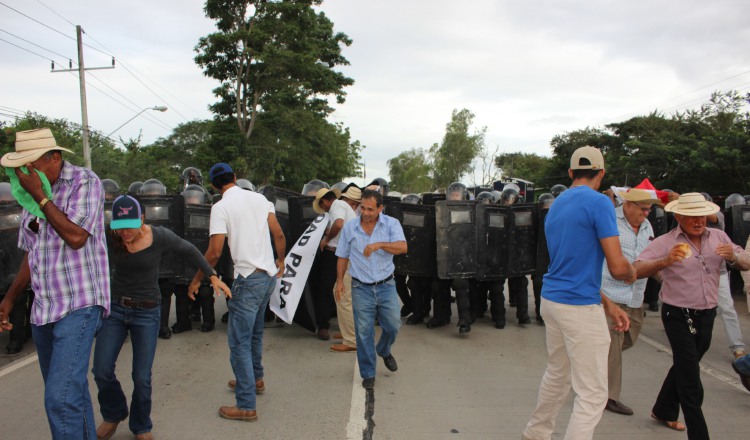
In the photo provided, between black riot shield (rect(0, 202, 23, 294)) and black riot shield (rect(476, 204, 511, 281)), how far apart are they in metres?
5.95

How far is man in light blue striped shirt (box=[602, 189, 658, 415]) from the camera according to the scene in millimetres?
4805

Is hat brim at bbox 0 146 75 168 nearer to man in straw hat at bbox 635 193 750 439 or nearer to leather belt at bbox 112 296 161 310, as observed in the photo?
leather belt at bbox 112 296 161 310

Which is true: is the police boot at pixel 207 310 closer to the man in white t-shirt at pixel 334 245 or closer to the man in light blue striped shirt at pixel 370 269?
the man in white t-shirt at pixel 334 245

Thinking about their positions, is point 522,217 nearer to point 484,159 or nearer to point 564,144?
point 564,144

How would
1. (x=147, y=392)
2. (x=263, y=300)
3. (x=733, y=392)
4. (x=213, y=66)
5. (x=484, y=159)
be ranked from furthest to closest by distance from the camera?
(x=484, y=159) → (x=213, y=66) → (x=733, y=392) → (x=263, y=300) → (x=147, y=392)

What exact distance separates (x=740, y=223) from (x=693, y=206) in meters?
7.13

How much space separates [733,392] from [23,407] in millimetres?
6624

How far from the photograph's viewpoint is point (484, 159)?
235 feet

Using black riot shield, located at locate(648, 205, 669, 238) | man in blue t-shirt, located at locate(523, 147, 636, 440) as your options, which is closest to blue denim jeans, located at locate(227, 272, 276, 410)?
man in blue t-shirt, located at locate(523, 147, 636, 440)

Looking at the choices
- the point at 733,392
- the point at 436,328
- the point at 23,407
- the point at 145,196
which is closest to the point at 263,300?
the point at 23,407

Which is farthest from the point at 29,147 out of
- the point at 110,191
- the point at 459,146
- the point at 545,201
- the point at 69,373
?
the point at 459,146

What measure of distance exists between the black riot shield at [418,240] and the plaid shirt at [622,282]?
132 inches

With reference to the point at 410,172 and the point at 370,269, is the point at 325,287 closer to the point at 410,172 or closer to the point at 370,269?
the point at 370,269

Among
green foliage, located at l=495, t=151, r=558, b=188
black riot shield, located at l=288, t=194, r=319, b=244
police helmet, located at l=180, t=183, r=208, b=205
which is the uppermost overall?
green foliage, located at l=495, t=151, r=558, b=188
